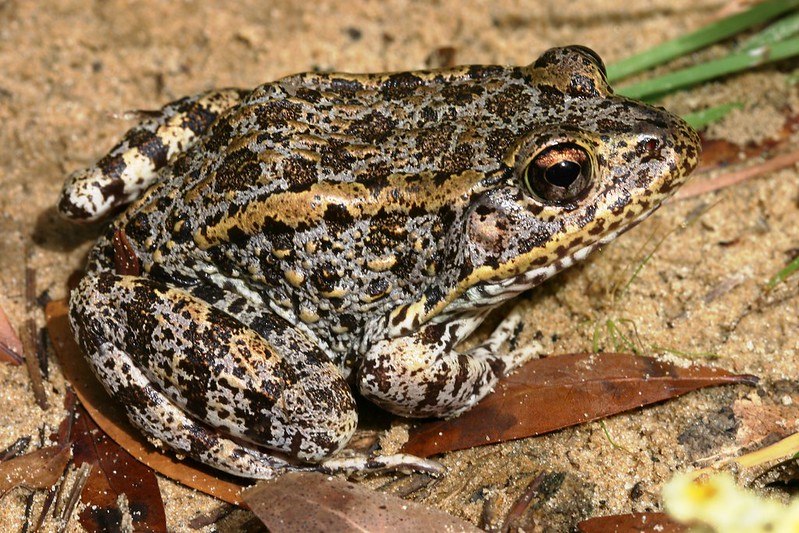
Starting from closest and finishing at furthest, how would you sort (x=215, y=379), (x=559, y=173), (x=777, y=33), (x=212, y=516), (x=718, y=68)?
1. (x=559, y=173)
2. (x=215, y=379)
3. (x=212, y=516)
4. (x=718, y=68)
5. (x=777, y=33)

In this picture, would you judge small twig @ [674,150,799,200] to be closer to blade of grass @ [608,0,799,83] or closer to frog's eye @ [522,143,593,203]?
blade of grass @ [608,0,799,83]

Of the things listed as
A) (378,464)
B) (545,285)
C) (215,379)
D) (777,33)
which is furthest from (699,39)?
(215,379)

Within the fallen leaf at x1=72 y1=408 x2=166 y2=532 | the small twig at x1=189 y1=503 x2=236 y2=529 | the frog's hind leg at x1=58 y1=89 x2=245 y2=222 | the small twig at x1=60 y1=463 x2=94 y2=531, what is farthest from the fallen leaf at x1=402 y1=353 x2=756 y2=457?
the frog's hind leg at x1=58 y1=89 x2=245 y2=222

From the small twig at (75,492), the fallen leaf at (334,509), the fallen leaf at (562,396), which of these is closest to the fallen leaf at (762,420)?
the fallen leaf at (562,396)

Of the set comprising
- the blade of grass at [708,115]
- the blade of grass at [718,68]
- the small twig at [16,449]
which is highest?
the blade of grass at [718,68]

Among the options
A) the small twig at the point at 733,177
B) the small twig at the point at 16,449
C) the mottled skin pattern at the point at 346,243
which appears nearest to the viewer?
the mottled skin pattern at the point at 346,243

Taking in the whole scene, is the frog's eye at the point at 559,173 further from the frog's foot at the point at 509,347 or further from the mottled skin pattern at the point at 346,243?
the frog's foot at the point at 509,347

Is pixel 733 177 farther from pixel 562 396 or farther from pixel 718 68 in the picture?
pixel 562 396
